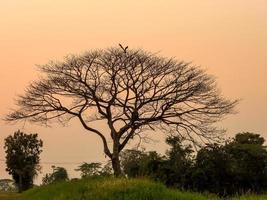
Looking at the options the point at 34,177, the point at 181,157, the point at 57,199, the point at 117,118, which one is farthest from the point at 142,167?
the point at 34,177

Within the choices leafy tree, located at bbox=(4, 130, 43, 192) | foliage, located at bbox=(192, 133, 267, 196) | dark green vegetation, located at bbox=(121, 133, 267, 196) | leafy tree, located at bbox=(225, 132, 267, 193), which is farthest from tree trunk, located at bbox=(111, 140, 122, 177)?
leafy tree, located at bbox=(4, 130, 43, 192)

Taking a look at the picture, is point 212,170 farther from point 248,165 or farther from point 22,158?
point 22,158

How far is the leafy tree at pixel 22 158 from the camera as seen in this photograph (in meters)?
74.0

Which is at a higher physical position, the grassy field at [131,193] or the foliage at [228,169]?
the foliage at [228,169]

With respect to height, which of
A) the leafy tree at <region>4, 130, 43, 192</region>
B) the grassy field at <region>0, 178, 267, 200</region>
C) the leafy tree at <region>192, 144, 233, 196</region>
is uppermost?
the leafy tree at <region>4, 130, 43, 192</region>

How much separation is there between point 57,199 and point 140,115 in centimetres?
1777

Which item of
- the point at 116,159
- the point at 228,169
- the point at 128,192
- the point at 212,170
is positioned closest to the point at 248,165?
the point at 228,169

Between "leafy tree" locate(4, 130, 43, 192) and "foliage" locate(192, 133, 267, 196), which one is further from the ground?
"leafy tree" locate(4, 130, 43, 192)

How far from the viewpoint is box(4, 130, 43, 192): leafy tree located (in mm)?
74000

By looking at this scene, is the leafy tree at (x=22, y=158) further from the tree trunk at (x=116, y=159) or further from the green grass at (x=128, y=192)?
the green grass at (x=128, y=192)

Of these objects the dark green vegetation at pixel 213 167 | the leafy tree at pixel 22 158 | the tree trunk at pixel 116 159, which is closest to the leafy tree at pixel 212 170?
the dark green vegetation at pixel 213 167

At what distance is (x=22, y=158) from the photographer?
74250 mm

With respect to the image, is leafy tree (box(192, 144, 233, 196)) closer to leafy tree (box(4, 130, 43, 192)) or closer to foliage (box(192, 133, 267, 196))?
foliage (box(192, 133, 267, 196))

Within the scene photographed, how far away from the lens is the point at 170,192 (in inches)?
638
